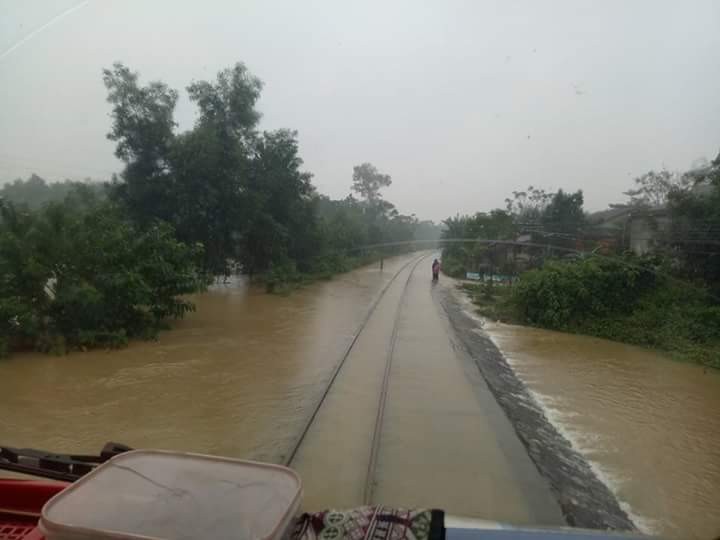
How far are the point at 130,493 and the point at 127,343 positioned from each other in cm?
967

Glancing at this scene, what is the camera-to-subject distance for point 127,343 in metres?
11.2

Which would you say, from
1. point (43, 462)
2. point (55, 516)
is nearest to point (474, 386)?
point (43, 462)

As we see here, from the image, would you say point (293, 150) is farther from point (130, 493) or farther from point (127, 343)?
point (130, 493)

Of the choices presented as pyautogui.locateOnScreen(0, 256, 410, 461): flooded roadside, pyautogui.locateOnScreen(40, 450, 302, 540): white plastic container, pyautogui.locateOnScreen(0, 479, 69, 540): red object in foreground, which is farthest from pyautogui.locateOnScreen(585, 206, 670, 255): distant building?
pyautogui.locateOnScreen(0, 479, 69, 540): red object in foreground

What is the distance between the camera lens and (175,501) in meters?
2.33

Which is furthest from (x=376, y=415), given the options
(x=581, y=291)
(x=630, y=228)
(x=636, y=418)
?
(x=630, y=228)

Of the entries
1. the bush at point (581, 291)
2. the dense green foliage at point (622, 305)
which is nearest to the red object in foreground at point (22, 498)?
the dense green foliage at point (622, 305)

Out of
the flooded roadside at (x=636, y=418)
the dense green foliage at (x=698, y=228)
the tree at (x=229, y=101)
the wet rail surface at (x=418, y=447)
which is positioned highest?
the tree at (x=229, y=101)

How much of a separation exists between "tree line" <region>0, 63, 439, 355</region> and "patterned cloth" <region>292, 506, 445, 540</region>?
30.3 feet

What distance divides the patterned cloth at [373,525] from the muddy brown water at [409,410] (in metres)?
2.54

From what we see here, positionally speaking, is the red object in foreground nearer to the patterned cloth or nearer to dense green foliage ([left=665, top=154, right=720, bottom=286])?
the patterned cloth

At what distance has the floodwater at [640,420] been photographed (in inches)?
202

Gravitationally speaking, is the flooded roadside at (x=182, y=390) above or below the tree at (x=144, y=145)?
below

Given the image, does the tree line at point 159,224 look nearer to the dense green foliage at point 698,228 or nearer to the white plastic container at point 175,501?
the white plastic container at point 175,501
